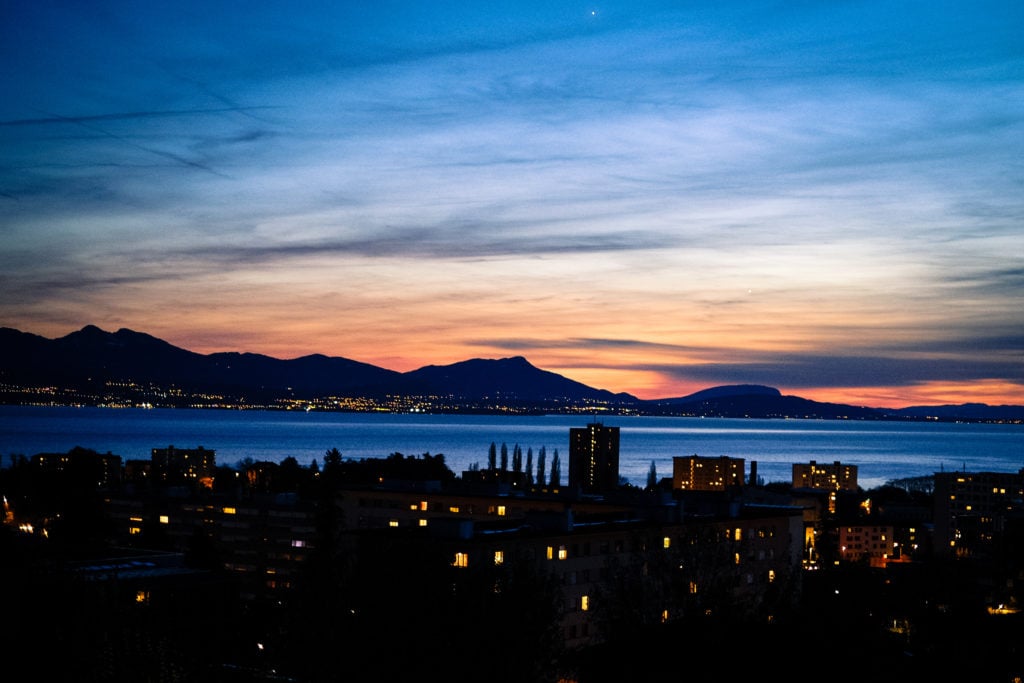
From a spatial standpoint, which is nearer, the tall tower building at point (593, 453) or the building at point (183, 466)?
the building at point (183, 466)

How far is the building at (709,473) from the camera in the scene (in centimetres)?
12888

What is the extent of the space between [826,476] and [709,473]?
17.1 metres

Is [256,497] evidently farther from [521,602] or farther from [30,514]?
[521,602]

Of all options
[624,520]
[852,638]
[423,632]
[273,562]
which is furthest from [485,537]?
[273,562]

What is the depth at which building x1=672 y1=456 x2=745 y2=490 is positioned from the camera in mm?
128875

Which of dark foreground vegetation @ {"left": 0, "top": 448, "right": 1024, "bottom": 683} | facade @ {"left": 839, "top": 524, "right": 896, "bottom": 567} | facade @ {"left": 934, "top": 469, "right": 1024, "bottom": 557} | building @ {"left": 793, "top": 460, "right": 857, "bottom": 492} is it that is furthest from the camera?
building @ {"left": 793, "top": 460, "right": 857, "bottom": 492}

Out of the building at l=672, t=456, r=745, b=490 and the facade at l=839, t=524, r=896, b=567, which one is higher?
the building at l=672, t=456, r=745, b=490

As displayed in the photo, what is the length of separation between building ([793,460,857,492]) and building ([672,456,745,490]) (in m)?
10.5

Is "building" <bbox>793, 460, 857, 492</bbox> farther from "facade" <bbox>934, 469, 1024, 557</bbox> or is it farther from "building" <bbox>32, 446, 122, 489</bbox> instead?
"building" <bbox>32, 446, 122, 489</bbox>

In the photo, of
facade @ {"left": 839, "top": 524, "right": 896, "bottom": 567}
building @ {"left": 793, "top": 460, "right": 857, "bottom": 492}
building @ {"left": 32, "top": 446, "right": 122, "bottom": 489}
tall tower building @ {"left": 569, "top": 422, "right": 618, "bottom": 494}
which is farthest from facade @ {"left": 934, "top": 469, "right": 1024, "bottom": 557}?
building @ {"left": 32, "top": 446, "right": 122, "bottom": 489}

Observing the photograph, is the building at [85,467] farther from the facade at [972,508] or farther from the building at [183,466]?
the facade at [972,508]

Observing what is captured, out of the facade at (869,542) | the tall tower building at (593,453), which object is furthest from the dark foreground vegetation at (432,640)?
the tall tower building at (593,453)

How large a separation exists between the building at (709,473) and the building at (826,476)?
10.5m

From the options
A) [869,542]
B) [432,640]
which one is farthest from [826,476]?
[432,640]
